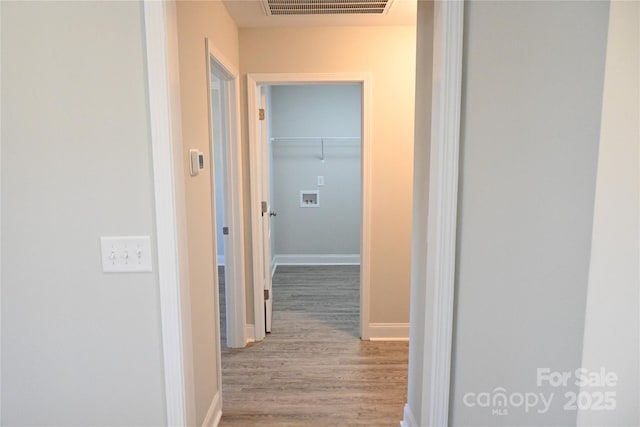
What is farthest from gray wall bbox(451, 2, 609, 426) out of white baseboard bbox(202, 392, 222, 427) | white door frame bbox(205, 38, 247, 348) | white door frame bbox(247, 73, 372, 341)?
white door frame bbox(205, 38, 247, 348)

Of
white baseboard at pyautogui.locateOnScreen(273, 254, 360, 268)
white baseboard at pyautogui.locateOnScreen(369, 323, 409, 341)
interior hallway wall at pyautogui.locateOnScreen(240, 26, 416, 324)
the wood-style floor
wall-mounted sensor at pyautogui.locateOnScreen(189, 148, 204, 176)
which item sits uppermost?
interior hallway wall at pyautogui.locateOnScreen(240, 26, 416, 324)

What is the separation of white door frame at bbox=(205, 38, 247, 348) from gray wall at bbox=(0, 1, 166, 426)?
1.39 m

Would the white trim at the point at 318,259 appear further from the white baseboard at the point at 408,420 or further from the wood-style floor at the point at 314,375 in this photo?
the white baseboard at the point at 408,420

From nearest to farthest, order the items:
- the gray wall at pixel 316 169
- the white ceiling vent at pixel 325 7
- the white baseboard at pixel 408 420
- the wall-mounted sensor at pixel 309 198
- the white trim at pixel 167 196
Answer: the white trim at pixel 167 196 < the white baseboard at pixel 408 420 < the white ceiling vent at pixel 325 7 < the gray wall at pixel 316 169 < the wall-mounted sensor at pixel 309 198

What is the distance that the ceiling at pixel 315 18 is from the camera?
2429mm

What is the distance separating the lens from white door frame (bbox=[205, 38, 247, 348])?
278 centimetres

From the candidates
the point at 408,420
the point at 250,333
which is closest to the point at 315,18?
the point at 250,333

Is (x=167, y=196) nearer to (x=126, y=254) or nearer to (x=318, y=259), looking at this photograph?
(x=126, y=254)

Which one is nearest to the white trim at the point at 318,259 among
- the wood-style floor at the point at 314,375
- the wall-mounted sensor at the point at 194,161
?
the wood-style floor at the point at 314,375

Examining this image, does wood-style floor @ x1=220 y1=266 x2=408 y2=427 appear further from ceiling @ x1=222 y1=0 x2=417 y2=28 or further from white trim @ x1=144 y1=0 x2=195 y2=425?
ceiling @ x1=222 y1=0 x2=417 y2=28

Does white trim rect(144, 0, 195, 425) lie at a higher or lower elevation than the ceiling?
lower

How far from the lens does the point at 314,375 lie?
2602 mm

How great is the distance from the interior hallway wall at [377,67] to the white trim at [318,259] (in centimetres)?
A: 243

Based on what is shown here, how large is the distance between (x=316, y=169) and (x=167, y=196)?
3.94 m
